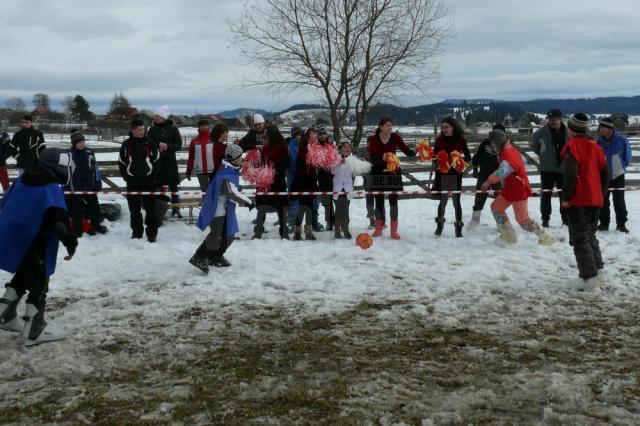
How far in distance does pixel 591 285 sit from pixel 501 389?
327 centimetres

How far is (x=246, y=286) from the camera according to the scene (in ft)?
23.2

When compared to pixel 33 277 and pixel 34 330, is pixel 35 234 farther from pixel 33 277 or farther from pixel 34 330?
pixel 34 330

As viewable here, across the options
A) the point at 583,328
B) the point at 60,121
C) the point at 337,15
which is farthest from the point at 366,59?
the point at 60,121

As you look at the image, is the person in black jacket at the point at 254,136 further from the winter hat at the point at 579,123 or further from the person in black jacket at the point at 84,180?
the winter hat at the point at 579,123

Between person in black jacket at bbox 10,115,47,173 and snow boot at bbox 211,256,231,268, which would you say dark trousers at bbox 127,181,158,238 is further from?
person in black jacket at bbox 10,115,47,173

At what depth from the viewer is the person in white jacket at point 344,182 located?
9.96 m

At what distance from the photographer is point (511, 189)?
9.02m

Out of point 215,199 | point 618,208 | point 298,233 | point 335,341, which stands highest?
point 215,199

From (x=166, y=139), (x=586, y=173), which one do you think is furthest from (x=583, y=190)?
(x=166, y=139)

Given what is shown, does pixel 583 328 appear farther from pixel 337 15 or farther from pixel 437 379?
pixel 337 15

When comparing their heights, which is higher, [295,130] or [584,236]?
[295,130]

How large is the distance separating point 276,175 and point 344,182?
3.96 feet

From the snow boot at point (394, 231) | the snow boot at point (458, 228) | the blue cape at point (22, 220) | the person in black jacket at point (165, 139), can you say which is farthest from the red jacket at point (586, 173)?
the person in black jacket at point (165, 139)

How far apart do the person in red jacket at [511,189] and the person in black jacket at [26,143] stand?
957cm
